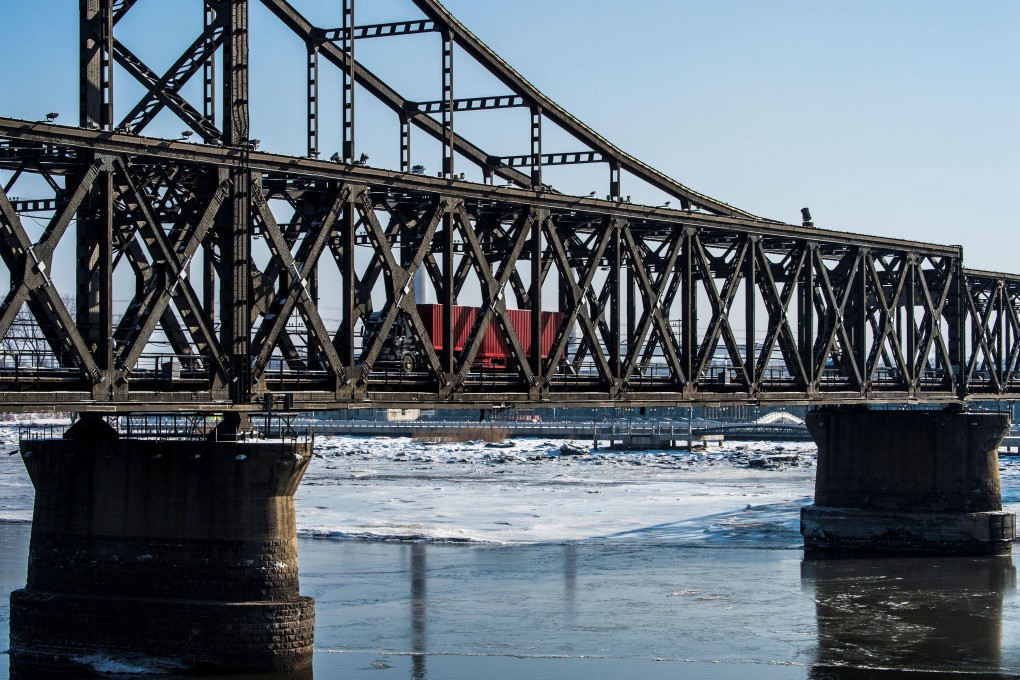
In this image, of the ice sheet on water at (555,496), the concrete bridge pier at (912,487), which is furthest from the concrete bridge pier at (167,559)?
the concrete bridge pier at (912,487)

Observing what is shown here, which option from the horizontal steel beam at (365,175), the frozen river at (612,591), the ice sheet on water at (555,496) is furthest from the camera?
the ice sheet on water at (555,496)

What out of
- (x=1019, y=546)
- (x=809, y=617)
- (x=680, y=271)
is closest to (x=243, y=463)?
(x=809, y=617)

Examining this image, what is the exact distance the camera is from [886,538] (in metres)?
63.4

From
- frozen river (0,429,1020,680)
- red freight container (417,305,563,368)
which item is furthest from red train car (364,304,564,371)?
frozen river (0,429,1020,680)

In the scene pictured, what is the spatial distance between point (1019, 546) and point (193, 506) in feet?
144

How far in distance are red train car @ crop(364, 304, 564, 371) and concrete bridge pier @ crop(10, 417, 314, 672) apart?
753 centimetres

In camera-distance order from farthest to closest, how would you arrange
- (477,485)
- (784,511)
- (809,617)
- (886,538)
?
(477,485), (784,511), (886,538), (809,617)

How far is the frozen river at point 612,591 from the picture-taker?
3744 cm

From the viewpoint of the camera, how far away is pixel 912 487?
64.0m

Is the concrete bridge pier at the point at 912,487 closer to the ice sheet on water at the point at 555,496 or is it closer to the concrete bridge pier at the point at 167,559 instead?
the ice sheet on water at the point at 555,496

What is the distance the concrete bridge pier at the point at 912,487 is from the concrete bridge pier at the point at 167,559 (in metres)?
36.2

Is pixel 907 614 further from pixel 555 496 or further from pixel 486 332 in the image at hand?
pixel 555 496

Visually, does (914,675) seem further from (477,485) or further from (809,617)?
(477,485)

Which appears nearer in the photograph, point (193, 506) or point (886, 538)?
point (193, 506)
